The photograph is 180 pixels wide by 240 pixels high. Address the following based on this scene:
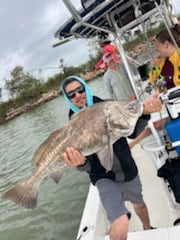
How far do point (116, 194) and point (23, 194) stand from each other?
0.82m

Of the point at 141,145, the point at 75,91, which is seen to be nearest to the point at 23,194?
the point at 75,91

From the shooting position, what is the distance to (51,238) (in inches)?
265

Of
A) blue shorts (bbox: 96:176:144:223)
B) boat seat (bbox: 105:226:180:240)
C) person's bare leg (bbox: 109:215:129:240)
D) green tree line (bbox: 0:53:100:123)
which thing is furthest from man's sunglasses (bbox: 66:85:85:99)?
green tree line (bbox: 0:53:100:123)

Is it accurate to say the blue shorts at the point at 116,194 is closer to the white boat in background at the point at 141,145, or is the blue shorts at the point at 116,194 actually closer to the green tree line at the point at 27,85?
the white boat in background at the point at 141,145

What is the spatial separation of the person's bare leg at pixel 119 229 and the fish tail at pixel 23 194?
69 cm

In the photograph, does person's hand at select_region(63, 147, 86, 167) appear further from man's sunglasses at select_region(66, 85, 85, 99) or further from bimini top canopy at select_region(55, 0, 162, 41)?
bimini top canopy at select_region(55, 0, 162, 41)

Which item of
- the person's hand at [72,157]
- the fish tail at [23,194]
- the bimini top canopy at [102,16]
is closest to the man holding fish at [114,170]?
the person's hand at [72,157]

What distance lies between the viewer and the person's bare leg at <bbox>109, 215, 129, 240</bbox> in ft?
9.66

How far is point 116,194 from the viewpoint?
3115 mm

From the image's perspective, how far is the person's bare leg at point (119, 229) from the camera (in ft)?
9.66

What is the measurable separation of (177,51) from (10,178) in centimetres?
980

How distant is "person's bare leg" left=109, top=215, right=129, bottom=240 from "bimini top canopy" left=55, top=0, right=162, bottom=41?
2.26 meters

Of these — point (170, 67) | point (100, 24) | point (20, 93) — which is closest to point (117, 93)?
point (100, 24)

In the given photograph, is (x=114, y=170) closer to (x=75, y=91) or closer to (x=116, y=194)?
(x=116, y=194)
